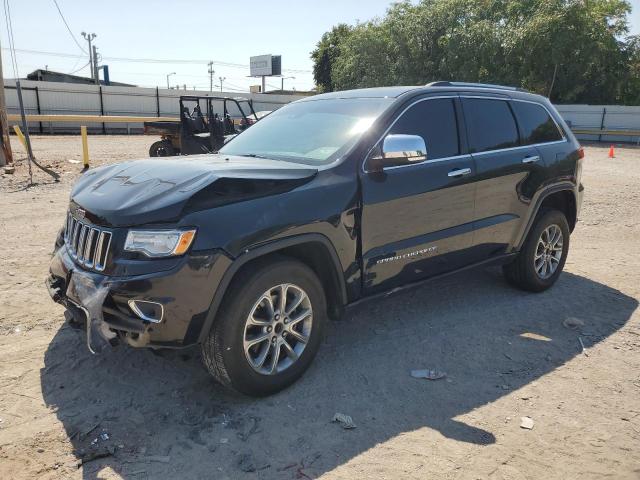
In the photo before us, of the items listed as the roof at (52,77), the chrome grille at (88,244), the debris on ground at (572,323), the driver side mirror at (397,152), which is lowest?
the debris on ground at (572,323)

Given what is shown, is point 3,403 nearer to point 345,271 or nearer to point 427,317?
point 345,271

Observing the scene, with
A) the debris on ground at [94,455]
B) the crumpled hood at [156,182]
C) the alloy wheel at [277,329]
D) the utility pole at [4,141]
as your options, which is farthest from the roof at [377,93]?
the utility pole at [4,141]

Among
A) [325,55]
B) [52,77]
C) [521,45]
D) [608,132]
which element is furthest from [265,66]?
[608,132]

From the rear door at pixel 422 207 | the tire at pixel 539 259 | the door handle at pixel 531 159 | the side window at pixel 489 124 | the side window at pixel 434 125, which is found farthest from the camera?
the tire at pixel 539 259

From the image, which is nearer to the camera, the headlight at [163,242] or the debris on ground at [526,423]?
the headlight at [163,242]

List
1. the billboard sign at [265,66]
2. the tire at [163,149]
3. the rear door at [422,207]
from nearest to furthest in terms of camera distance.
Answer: the rear door at [422,207] → the tire at [163,149] → the billboard sign at [265,66]

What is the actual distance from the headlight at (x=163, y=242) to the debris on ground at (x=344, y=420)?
1318 millimetres

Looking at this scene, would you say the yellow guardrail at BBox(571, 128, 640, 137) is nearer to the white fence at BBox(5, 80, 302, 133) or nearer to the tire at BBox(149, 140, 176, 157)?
the white fence at BBox(5, 80, 302, 133)

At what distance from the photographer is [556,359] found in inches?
151

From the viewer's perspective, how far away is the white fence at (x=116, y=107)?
89.9 feet

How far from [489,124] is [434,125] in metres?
0.73

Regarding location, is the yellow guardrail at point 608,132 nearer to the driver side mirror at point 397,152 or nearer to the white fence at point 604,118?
the white fence at point 604,118

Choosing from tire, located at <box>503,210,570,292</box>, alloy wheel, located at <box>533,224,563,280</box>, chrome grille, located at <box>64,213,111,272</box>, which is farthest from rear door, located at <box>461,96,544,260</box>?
chrome grille, located at <box>64,213,111,272</box>

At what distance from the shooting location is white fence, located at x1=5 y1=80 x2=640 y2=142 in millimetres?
27406
